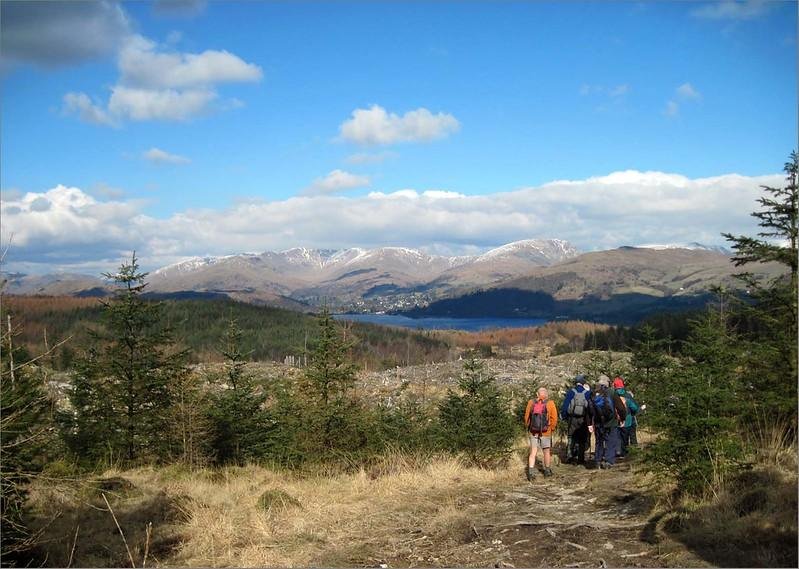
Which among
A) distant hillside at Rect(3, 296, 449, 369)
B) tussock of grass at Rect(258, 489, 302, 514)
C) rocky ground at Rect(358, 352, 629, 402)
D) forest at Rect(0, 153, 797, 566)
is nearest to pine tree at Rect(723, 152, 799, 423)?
forest at Rect(0, 153, 797, 566)

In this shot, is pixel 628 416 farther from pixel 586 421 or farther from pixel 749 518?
pixel 749 518

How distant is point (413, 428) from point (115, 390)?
854cm

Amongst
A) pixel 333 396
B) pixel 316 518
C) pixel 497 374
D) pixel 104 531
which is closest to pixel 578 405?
pixel 333 396

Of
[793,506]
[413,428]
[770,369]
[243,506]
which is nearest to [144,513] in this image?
[243,506]

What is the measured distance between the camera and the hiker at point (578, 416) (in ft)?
43.9

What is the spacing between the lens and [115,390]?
16.2 metres

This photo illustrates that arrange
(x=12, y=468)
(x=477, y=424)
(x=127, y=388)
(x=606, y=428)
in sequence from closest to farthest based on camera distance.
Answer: (x=12, y=468) → (x=606, y=428) → (x=477, y=424) → (x=127, y=388)

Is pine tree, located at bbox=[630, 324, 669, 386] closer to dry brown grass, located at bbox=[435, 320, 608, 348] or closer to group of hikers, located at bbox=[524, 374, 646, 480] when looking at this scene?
group of hikers, located at bbox=[524, 374, 646, 480]

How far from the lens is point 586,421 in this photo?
13.3 meters

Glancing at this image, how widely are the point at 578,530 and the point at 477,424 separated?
7209 mm

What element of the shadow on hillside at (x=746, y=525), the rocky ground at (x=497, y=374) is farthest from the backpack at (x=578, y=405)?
the rocky ground at (x=497, y=374)

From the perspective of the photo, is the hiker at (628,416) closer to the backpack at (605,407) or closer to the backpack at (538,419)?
the backpack at (605,407)

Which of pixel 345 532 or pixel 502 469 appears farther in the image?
pixel 502 469

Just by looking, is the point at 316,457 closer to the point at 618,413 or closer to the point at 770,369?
the point at 618,413
